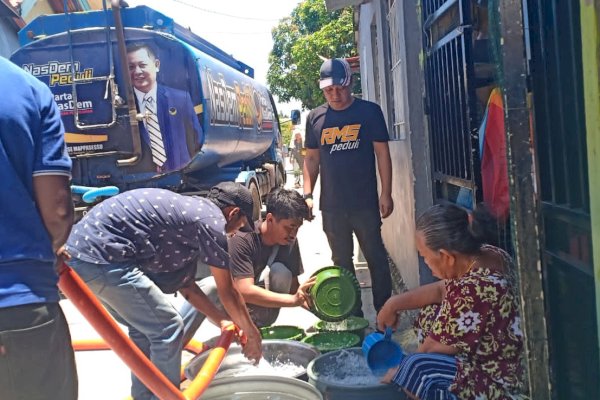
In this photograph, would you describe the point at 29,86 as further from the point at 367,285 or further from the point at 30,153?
the point at 367,285

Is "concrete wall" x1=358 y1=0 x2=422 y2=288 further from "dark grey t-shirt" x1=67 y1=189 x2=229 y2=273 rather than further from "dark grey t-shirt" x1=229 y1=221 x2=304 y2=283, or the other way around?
"dark grey t-shirt" x1=67 y1=189 x2=229 y2=273

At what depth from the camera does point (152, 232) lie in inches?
120

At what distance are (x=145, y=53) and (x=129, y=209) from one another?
383 cm

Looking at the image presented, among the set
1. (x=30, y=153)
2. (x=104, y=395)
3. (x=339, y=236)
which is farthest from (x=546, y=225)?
(x=104, y=395)

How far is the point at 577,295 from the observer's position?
6.36 ft

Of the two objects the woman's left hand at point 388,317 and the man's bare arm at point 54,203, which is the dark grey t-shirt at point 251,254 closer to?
the woman's left hand at point 388,317

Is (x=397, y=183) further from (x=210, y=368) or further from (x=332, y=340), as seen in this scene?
(x=210, y=368)

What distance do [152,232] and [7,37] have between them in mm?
11542

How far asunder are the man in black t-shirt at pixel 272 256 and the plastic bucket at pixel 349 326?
30cm

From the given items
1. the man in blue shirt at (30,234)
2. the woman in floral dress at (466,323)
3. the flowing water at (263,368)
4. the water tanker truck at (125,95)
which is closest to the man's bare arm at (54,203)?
the man in blue shirt at (30,234)

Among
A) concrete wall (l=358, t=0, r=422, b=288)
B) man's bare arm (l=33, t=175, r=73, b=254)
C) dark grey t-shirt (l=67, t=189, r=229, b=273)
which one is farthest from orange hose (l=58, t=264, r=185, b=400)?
concrete wall (l=358, t=0, r=422, b=288)

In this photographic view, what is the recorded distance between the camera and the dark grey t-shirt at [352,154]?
4.43 metres

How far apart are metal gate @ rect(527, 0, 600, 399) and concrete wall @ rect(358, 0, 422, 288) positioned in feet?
7.60

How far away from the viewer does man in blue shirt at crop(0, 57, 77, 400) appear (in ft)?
6.23
